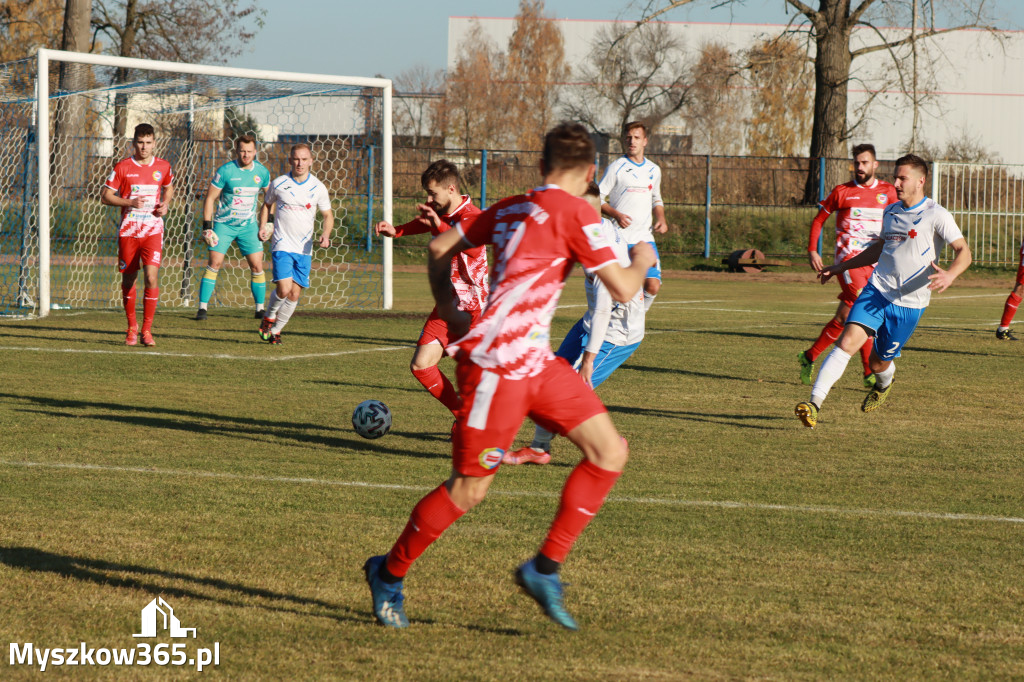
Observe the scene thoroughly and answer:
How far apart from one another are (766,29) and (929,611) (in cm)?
5972

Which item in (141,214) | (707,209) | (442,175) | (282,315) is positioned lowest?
(282,315)

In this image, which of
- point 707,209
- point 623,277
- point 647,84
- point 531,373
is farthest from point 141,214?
point 647,84

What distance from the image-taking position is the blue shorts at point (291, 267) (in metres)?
12.7

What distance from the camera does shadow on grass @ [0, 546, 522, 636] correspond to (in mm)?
4172

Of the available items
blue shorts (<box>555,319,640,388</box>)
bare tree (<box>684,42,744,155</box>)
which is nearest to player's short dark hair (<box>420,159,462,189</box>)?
blue shorts (<box>555,319,640,388</box>)

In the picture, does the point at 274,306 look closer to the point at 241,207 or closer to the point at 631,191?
the point at 241,207

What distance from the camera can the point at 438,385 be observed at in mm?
7523

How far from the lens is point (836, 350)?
845cm

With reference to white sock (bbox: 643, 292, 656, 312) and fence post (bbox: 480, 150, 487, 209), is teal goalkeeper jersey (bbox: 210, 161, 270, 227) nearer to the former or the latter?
white sock (bbox: 643, 292, 656, 312)

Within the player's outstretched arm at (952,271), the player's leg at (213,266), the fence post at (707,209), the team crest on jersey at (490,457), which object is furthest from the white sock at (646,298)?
the fence post at (707,209)

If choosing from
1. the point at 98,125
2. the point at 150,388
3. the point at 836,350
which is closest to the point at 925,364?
the point at 836,350

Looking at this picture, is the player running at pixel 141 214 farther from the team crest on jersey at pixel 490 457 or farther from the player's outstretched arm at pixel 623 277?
the player's outstretched arm at pixel 623 277

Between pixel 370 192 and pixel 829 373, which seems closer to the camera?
pixel 829 373

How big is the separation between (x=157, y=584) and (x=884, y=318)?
586cm
